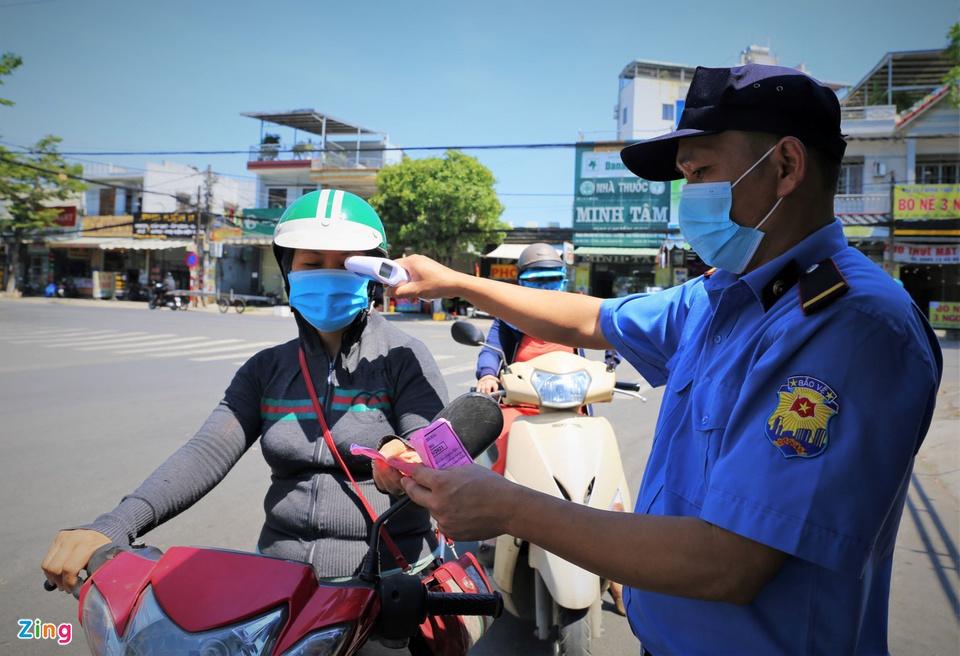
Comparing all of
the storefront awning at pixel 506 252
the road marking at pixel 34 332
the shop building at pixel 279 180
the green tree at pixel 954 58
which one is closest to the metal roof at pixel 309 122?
the shop building at pixel 279 180

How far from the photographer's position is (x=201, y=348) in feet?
43.9

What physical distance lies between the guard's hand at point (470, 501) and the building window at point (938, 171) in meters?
29.8

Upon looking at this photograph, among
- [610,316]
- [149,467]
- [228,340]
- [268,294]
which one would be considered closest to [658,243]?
[228,340]

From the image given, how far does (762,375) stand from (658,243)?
2682cm

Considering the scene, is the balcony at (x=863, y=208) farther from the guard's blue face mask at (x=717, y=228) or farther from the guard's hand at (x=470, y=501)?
the guard's hand at (x=470, y=501)

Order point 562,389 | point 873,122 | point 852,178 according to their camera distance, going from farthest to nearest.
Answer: point 852,178, point 873,122, point 562,389

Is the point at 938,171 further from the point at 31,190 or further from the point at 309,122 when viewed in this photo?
the point at 31,190

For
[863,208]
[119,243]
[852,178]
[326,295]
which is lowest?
[326,295]

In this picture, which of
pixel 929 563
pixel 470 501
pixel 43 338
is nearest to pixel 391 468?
pixel 470 501

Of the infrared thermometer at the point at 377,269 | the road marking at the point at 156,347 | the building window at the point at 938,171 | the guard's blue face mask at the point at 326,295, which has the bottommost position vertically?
the road marking at the point at 156,347

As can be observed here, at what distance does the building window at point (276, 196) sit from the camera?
3519 cm

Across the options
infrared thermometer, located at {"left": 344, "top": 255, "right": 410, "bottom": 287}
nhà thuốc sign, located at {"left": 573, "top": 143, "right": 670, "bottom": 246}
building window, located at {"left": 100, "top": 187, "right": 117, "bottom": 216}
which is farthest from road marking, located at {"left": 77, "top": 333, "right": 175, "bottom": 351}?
building window, located at {"left": 100, "top": 187, "right": 117, "bottom": 216}

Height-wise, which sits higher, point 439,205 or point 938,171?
point 938,171

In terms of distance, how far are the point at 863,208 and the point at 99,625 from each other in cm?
2797
